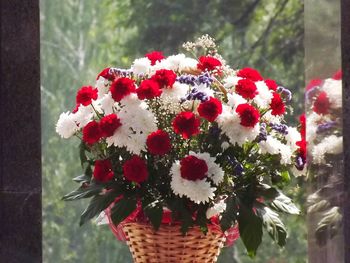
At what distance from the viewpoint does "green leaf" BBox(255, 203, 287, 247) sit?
2668 mm

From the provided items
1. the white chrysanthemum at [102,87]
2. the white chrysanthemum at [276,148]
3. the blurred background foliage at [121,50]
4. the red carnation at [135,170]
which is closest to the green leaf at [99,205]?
the red carnation at [135,170]

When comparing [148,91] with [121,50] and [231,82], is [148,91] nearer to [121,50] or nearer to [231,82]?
[231,82]

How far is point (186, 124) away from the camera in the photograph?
2.61m

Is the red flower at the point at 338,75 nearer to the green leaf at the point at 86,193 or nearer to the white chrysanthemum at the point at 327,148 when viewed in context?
the white chrysanthemum at the point at 327,148

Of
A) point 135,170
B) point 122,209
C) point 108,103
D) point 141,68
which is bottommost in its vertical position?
point 122,209

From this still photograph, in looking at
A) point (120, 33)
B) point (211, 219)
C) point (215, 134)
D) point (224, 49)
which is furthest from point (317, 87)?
point (120, 33)

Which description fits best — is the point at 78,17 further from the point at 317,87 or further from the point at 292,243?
the point at 317,87

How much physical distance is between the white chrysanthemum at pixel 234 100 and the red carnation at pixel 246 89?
0.05 ft

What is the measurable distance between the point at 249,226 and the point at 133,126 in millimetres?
454

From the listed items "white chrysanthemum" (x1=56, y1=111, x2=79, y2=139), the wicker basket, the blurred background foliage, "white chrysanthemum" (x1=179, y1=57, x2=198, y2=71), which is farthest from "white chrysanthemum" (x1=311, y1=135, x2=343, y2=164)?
the blurred background foliage

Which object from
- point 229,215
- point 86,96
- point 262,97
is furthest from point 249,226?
point 86,96

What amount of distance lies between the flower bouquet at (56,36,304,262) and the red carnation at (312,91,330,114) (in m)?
0.21

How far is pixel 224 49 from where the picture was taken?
8273 millimetres

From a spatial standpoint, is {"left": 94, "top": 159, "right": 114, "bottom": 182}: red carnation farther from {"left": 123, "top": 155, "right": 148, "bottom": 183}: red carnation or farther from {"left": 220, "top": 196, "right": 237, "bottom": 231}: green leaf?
{"left": 220, "top": 196, "right": 237, "bottom": 231}: green leaf
